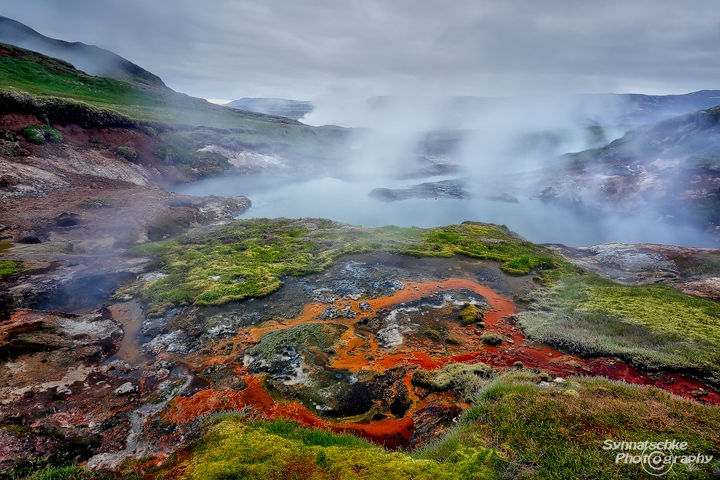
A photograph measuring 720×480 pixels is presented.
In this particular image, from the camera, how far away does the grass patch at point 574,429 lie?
639 centimetres

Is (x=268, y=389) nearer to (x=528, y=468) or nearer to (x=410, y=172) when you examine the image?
(x=528, y=468)

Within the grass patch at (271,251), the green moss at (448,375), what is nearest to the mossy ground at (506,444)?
the green moss at (448,375)

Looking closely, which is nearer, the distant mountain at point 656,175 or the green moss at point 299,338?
the green moss at point 299,338

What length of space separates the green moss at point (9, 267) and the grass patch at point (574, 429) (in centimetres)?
2576

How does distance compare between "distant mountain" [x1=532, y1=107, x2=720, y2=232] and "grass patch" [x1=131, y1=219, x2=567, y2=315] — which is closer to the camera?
"grass patch" [x1=131, y1=219, x2=567, y2=315]

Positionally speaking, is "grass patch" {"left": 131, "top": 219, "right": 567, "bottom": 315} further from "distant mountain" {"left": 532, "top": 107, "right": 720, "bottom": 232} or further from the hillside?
"distant mountain" {"left": 532, "top": 107, "right": 720, "bottom": 232}

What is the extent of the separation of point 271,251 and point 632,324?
1043 inches

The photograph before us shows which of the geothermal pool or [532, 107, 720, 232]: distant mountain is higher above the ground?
[532, 107, 720, 232]: distant mountain

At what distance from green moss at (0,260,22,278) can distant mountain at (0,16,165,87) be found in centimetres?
15751

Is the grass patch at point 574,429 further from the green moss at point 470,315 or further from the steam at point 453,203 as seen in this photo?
the steam at point 453,203

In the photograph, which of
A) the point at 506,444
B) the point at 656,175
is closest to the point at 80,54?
the point at 506,444

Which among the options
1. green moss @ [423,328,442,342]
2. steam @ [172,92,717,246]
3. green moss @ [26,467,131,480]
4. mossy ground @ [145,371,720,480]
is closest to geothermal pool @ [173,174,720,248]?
steam @ [172,92,717,246]

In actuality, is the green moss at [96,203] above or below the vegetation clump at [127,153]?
below

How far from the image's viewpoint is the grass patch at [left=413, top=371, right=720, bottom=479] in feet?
21.0
